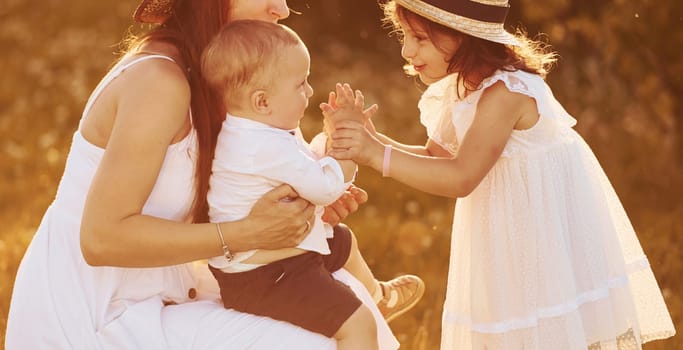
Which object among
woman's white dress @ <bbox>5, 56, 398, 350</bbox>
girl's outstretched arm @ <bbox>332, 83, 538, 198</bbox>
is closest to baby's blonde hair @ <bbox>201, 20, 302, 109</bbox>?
woman's white dress @ <bbox>5, 56, 398, 350</bbox>

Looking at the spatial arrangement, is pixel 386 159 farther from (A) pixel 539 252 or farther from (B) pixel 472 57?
(A) pixel 539 252

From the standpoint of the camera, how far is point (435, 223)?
6.07 metres

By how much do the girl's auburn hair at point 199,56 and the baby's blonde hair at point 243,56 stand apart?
57 millimetres

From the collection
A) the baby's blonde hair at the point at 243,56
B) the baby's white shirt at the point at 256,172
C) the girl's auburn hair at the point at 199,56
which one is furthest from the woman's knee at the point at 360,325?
the baby's blonde hair at the point at 243,56

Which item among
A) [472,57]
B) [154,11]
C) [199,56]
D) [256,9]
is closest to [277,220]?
[199,56]

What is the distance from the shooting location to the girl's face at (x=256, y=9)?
3.29 meters

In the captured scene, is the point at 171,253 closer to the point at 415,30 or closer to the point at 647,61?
the point at 415,30

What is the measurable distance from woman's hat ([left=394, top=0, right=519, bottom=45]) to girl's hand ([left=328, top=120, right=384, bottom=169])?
45 cm

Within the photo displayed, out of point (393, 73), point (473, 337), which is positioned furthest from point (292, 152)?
point (393, 73)

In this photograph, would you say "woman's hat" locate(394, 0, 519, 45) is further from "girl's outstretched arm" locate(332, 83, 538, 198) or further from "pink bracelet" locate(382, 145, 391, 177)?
"pink bracelet" locate(382, 145, 391, 177)

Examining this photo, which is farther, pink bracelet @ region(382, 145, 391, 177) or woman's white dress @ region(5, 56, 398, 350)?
pink bracelet @ region(382, 145, 391, 177)

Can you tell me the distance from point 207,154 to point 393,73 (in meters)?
6.76

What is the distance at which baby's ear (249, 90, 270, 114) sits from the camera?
3.07 m

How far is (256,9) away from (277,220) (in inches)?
27.3
